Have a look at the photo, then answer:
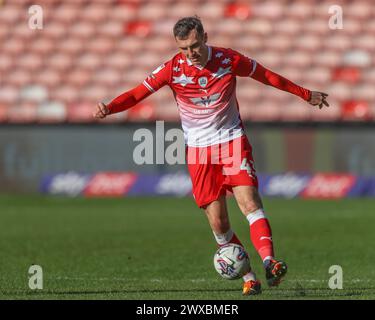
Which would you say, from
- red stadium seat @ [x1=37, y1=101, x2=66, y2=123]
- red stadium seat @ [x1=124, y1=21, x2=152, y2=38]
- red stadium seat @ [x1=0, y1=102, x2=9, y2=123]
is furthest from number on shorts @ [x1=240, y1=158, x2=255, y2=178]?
red stadium seat @ [x1=124, y1=21, x2=152, y2=38]

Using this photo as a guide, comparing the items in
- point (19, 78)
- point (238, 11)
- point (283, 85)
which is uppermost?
point (238, 11)

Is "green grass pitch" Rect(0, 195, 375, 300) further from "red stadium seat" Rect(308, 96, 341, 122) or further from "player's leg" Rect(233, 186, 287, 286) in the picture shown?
"red stadium seat" Rect(308, 96, 341, 122)

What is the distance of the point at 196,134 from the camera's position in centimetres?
855

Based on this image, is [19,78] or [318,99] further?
[19,78]

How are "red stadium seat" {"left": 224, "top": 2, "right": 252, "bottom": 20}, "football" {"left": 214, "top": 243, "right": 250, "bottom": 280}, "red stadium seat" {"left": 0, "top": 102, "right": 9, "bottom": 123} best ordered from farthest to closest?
"red stadium seat" {"left": 224, "top": 2, "right": 252, "bottom": 20} < "red stadium seat" {"left": 0, "top": 102, "right": 9, "bottom": 123} < "football" {"left": 214, "top": 243, "right": 250, "bottom": 280}

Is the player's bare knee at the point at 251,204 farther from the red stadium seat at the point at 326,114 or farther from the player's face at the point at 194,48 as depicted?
the red stadium seat at the point at 326,114

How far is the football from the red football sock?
16cm

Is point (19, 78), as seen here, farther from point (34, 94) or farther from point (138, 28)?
point (138, 28)

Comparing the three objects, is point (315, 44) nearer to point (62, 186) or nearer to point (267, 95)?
point (267, 95)

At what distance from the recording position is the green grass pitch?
869 centimetres

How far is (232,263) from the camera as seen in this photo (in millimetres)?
8250

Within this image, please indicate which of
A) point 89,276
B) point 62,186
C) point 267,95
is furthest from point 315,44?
point 89,276

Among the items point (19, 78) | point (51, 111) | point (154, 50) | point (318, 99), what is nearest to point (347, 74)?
point (154, 50)

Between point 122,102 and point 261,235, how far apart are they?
1.55m
